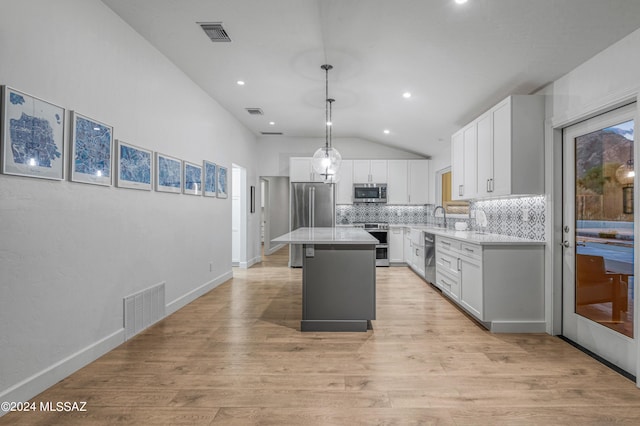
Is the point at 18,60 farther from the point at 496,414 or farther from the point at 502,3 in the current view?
the point at 496,414

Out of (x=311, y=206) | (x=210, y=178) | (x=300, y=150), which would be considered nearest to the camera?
(x=210, y=178)

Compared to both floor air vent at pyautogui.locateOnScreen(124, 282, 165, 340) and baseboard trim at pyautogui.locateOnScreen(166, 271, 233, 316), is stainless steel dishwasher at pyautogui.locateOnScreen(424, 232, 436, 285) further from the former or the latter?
floor air vent at pyautogui.locateOnScreen(124, 282, 165, 340)

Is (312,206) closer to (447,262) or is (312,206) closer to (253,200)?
(253,200)

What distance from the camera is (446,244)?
445cm

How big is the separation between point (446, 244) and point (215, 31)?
361cm

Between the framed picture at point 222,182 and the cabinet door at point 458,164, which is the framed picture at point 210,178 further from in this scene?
the cabinet door at point 458,164

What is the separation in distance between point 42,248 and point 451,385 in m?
2.87

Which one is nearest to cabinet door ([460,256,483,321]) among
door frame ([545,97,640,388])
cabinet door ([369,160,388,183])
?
door frame ([545,97,640,388])

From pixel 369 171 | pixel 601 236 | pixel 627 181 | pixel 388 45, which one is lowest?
pixel 601 236

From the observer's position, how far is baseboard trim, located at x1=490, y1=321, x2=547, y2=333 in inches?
130

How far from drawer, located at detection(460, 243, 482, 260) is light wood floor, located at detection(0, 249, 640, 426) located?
718mm

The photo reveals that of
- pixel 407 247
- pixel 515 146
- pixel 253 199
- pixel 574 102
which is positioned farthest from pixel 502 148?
pixel 253 199

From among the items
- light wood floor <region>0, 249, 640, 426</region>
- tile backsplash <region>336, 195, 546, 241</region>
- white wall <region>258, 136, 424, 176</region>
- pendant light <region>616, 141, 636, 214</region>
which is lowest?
light wood floor <region>0, 249, 640, 426</region>

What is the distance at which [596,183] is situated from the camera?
9.33 ft
